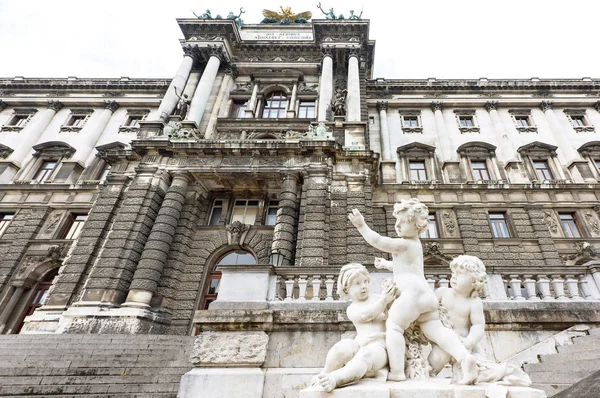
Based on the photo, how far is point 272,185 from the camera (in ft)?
48.9

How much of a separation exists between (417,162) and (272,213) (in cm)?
1010

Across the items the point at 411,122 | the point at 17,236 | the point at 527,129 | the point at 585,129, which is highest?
the point at 411,122

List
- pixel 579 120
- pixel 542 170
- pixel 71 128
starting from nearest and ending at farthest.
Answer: pixel 542 170, pixel 579 120, pixel 71 128

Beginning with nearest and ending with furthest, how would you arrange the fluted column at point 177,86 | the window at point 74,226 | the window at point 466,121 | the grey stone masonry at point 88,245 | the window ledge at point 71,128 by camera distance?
1. the grey stone masonry at point 88,245
2. the window at point 74,226
3. the fluted column at point 177,86
4. the window at point 466,121
5. the window ledge at point 71,128

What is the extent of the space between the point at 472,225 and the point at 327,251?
860cm

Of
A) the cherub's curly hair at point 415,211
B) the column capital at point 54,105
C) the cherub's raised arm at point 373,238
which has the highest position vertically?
the column capital at point 54,105

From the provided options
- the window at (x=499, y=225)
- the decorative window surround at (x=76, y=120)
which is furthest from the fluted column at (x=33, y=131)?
the window at (x=499, y=225)

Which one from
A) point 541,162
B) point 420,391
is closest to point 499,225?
point 541,162

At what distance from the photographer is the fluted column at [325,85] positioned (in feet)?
57.0

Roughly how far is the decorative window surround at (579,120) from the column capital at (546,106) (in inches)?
38.9

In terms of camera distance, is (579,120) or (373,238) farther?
(579,120)

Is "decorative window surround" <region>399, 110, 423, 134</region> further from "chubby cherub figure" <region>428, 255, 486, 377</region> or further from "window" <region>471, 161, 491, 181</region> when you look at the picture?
"chubby cherub figure" <region>428, 255, 486, 377</region>

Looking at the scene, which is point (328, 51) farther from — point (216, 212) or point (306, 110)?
point (216, 212)

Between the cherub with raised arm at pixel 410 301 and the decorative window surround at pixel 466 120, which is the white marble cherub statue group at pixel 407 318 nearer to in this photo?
the cherub with raised arm at pixel 410 301
